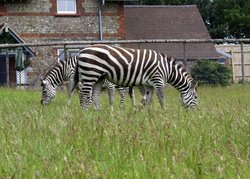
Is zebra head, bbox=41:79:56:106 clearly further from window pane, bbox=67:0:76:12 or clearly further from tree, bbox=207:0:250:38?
tree, bbox=207:0:250:38

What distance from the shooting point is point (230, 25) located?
64.9m

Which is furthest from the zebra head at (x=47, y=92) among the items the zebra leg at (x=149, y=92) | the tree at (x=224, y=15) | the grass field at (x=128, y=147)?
the tree at (x=224, y=15)

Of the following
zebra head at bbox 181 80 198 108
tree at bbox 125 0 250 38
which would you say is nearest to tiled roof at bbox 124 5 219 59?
tree at bbox 125 0 250 38

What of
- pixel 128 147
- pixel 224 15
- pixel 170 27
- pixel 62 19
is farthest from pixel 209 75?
pixel 224 15

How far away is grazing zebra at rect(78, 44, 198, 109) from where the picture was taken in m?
12.2

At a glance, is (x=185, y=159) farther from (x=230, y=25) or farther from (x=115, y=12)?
(x=230, y=25)

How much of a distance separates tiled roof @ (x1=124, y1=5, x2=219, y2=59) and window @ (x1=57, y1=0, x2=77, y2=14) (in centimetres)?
620

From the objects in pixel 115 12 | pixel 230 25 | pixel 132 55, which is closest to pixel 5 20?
pixel 115 12

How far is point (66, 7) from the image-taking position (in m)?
34.1

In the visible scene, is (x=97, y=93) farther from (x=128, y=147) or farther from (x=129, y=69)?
(x=128, y=147)

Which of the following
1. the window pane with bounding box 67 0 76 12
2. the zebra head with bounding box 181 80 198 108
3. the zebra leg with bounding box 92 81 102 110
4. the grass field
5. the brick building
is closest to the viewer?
the grass field

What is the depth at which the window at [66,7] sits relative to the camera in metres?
34.0

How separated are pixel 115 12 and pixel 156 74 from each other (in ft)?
71.9

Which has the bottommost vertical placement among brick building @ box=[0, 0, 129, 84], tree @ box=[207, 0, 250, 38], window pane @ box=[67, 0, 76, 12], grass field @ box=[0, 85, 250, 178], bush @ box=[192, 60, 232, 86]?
grass field @ box=[0, 85, 250, 178]
